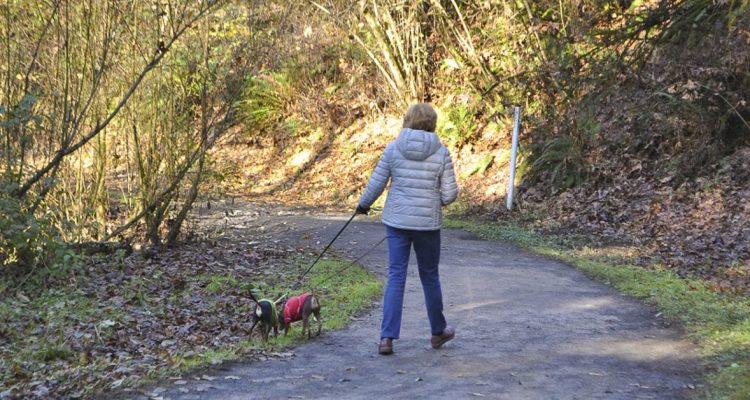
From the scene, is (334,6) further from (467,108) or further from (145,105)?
(145,105)

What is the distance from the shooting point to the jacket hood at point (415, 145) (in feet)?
21.7

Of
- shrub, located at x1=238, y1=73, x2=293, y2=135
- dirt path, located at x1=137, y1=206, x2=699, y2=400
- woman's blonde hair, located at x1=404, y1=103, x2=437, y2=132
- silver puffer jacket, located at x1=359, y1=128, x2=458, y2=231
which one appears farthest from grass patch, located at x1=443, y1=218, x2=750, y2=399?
shrub, located at x1=238, y1=73, x2=293, y2=135

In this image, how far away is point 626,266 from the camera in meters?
11.9

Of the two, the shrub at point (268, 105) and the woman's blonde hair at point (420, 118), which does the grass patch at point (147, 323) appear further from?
the shrub at point (268, 105)

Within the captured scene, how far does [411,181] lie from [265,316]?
169 centimetres

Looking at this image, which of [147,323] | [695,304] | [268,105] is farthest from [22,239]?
[268,105]

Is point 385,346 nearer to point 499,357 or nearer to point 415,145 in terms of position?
point 499,357

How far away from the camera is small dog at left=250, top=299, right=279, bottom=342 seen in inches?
275

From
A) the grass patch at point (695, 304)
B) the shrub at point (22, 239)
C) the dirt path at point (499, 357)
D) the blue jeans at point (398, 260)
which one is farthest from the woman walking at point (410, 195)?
the shrub at point (22, 239)

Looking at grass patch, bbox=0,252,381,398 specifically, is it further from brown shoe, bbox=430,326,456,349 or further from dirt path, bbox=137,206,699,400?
brown shoe, bbox=430,326,456,349

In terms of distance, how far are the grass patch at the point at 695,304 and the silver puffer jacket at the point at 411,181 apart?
2407 mm

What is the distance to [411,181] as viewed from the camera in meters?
6.63

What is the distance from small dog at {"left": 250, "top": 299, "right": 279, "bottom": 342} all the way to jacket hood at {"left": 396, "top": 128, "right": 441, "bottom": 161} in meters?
1.72

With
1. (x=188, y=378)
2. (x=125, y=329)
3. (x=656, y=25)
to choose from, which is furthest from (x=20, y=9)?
(x=656, y=25)
